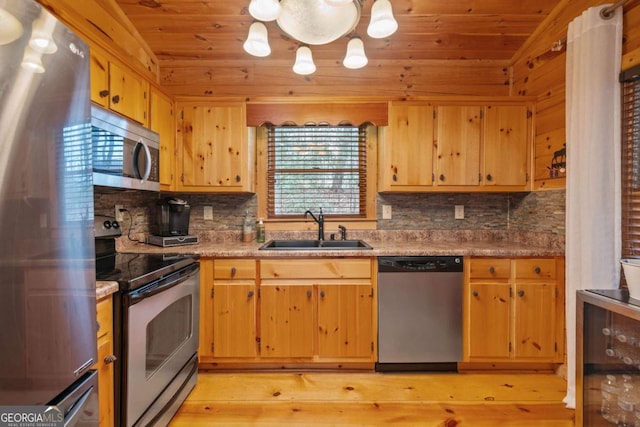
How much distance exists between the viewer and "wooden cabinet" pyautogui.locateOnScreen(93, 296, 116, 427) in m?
1.21

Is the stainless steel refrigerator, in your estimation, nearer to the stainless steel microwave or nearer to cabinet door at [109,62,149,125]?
the stainless steel microwave

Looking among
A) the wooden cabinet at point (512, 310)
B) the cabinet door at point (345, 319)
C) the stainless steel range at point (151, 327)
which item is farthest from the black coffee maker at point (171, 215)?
the wooden cabinet at point (512, 310)

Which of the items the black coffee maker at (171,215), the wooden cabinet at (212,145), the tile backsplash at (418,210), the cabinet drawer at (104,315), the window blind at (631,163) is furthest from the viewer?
the tile backsplash at (418,210)

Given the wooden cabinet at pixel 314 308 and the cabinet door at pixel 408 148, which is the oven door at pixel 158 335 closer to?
the wooden cabinet at pixel 314 308

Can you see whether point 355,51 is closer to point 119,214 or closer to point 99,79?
point 99,79

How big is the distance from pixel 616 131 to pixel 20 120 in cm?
259

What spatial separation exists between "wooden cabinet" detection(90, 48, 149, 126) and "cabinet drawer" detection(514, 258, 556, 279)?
2751mm

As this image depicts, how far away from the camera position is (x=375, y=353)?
2137 millimetres

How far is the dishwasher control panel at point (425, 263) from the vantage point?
6.90 ft

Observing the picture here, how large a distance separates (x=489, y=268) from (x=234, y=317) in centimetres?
183

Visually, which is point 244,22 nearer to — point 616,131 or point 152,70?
point 152,70

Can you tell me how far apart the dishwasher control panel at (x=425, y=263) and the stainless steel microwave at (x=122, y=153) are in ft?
5.56

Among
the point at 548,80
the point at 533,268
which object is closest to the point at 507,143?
the point at 548,80

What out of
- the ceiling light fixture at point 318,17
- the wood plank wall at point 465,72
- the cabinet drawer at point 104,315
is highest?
the wood plank wall at point 465,72
